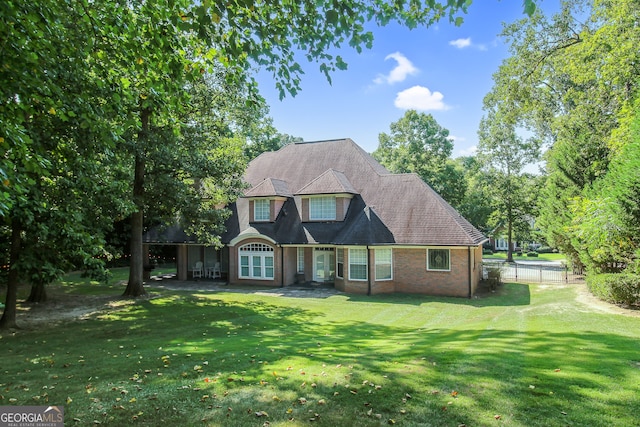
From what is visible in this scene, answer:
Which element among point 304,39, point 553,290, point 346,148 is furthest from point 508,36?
point 304,39

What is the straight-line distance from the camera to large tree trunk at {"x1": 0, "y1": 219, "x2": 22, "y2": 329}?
1277 centimetres

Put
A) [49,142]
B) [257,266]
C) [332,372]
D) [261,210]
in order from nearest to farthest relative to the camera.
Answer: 1. [332,372]
2. [49,142]
3. [257,266]
4. [261,210]

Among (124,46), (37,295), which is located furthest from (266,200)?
(124,46)

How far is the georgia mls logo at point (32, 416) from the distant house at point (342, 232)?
55.4ft

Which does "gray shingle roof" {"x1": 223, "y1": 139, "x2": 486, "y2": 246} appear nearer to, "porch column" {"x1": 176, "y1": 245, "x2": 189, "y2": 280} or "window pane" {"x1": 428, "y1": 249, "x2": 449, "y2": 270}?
"window pane" {"x1": 428, "y1": 249, "x2": 449, "y2": 270}

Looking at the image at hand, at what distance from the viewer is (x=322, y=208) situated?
2461 cm

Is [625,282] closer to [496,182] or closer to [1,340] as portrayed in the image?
[1,340]

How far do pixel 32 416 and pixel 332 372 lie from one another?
14.4 feet

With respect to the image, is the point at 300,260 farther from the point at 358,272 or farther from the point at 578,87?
the point at 578,87

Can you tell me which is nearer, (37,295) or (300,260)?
(37,295)

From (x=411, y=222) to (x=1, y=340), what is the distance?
18466mm

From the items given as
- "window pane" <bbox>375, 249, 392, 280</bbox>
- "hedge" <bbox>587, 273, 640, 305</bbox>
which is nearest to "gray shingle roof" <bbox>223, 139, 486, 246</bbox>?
"window pane" <bbox>375, 249, 392, 280</bbox>

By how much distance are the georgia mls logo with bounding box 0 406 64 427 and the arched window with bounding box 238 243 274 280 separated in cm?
1913

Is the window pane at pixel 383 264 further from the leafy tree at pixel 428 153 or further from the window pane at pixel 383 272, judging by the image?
the leafy tree at pixel 428 153
